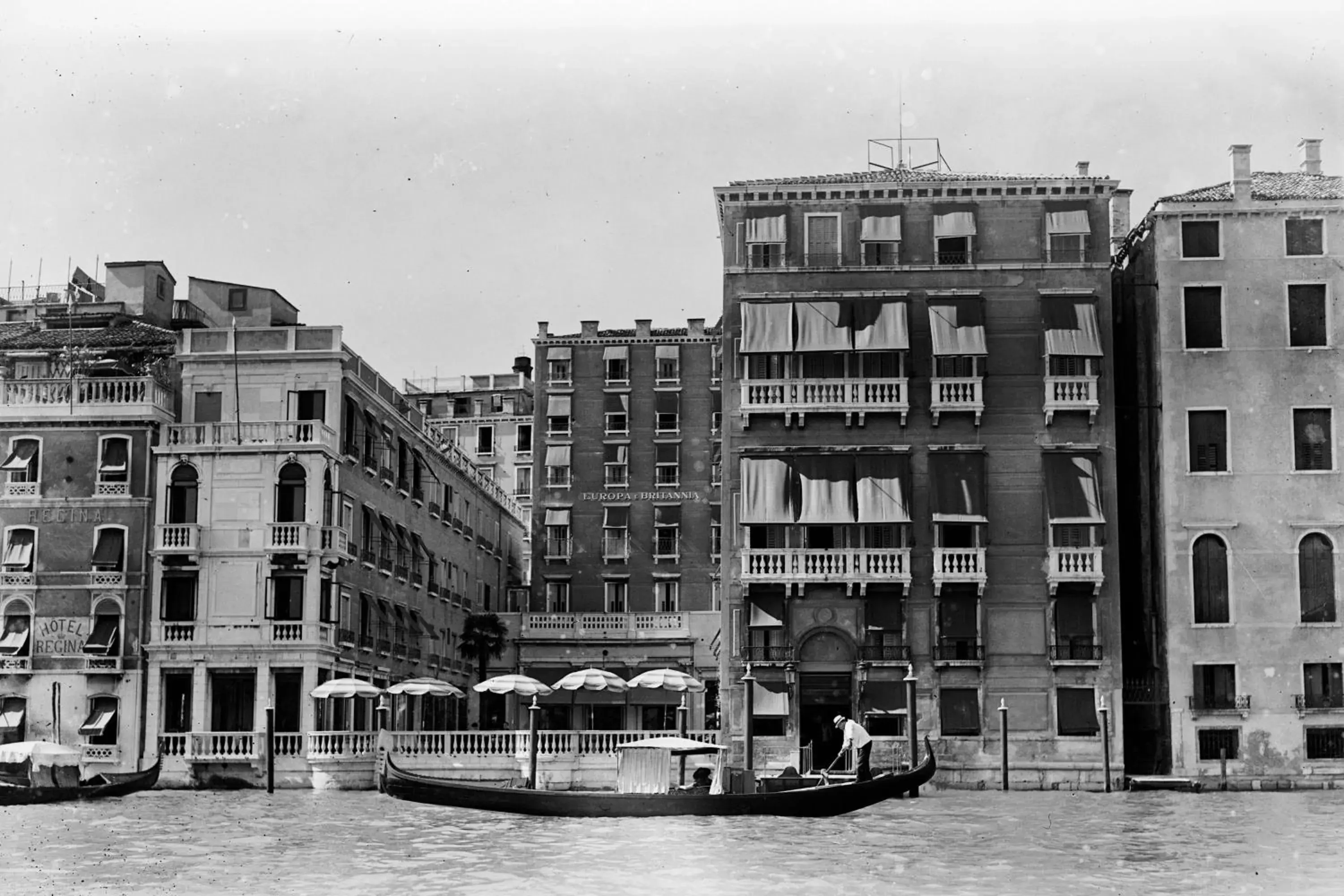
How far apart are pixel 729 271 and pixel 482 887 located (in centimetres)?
2570

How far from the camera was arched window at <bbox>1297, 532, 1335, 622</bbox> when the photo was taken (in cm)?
4278

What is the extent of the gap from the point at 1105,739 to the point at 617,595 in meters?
26.1

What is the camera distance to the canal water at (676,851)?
21.7 metres

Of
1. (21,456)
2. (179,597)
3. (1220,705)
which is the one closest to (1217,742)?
(1220,705)

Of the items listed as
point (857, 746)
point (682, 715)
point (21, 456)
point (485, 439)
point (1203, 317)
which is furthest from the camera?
point (485, 439)

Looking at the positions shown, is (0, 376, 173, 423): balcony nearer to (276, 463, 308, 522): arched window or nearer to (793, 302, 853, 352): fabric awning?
(276, 463, 308, 522): arched window

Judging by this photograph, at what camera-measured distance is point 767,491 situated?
143ft

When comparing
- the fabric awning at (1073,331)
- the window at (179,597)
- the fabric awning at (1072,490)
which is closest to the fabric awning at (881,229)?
the fabric awning at (1073,331)

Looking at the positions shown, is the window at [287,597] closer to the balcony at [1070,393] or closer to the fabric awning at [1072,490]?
the fabric awning at [1072,490]

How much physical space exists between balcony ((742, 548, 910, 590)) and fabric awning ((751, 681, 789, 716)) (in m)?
2.51

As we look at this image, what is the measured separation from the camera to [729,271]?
45.1 meters

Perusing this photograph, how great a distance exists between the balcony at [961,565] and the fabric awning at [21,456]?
22763 millimetres

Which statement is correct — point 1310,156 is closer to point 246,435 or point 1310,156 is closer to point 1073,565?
point 1073,565

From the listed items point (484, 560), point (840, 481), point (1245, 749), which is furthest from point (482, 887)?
point (484, 560)
